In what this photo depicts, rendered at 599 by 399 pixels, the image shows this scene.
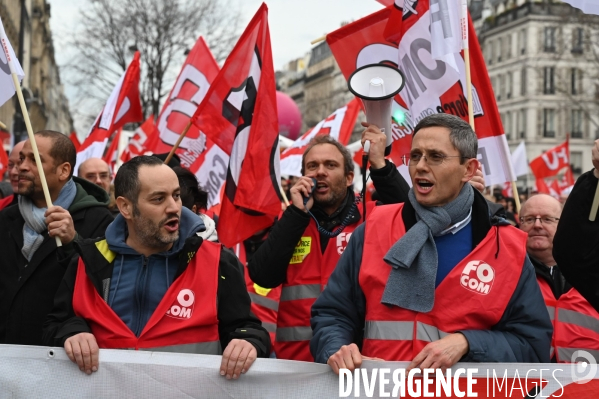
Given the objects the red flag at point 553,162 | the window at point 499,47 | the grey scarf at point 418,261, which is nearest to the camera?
the grey scarf at point 418,261

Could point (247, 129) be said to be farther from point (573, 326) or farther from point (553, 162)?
point (553, 162)

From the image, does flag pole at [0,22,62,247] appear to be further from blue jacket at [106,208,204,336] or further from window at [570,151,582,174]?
window at [570,151,582,174]

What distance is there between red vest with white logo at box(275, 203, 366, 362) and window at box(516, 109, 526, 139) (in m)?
74.9

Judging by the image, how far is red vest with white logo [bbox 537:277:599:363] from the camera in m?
4.72

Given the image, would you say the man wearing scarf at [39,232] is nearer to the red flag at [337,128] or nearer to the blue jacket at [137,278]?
the blue jacket at [137,278]

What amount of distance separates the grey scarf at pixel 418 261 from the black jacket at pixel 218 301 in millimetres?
666

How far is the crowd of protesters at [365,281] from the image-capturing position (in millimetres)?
3631

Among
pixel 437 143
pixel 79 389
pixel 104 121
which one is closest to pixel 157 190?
pixel 79 389

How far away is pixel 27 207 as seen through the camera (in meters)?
5.09

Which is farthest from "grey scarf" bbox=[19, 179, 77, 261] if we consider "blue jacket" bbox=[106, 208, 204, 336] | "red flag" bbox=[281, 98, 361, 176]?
"red flag" bbox=[281, 98, 361, 176]

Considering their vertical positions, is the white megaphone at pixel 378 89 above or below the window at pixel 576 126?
below

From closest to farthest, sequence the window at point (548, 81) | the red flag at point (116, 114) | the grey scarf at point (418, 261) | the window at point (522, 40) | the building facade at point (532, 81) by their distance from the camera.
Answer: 1. the grey scarf at point (418, 261)
2. the red flag at point (116, 114)
3. the building facade at point (532, 81)
4. the window at point (522, 40)
5. the window at point (548, 81)

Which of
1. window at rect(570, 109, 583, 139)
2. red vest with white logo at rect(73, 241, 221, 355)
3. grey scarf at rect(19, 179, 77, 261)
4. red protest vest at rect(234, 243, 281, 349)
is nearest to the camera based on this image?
red vest with white logo at rect(73, 241, 221, 355)

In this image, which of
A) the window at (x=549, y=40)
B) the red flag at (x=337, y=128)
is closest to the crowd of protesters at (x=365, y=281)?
the red flag at (x=337, y=128)
